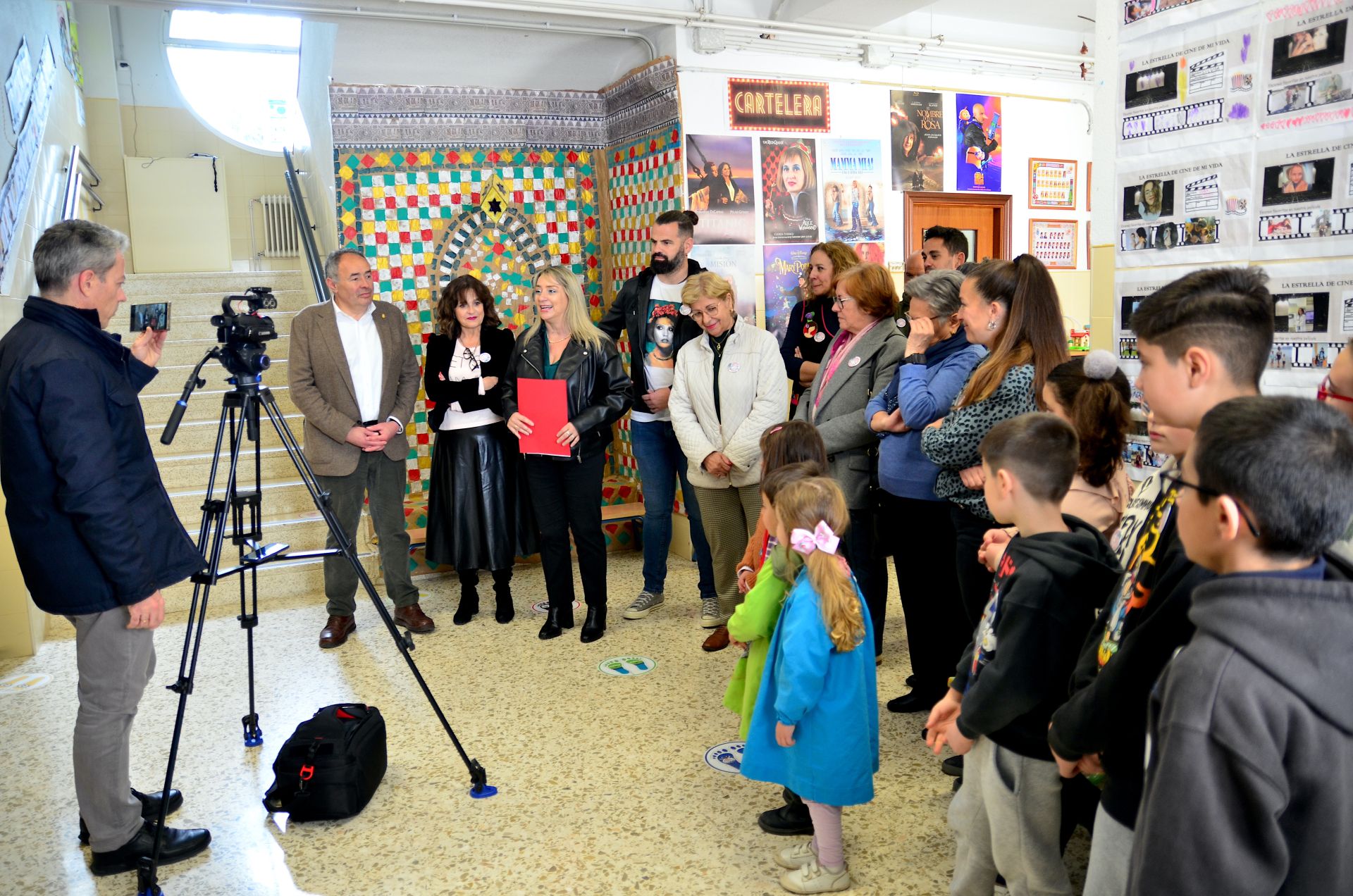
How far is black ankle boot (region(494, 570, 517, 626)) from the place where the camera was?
15.1ft

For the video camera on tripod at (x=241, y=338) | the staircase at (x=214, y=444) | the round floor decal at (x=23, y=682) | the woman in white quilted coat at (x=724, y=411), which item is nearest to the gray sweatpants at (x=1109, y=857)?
the video camera on tripod at (x=241, y=338)

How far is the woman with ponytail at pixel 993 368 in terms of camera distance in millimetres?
2678

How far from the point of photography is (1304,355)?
8.29ft

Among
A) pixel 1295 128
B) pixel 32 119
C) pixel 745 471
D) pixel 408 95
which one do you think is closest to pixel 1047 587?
pixel 1295 128

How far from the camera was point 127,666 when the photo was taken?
2471mm

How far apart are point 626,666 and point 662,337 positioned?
1.48 meters

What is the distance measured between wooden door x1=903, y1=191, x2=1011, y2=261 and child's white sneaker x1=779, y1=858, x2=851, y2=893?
457cm

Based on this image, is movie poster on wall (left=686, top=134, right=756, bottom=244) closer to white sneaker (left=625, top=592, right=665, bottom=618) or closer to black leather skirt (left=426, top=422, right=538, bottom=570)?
black leather skirt (left=426, top=422, right=538, bottom=570)

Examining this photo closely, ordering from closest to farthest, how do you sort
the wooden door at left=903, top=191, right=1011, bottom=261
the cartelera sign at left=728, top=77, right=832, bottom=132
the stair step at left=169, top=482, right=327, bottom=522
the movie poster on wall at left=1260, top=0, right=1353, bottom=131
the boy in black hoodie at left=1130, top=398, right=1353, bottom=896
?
the boy in black hoodie at left=1130, top=398, right=1353, bottom=896 → the movie poster on wall at left=1260, top=0, right=1353, bottom=131 → the stair step at left=169, top=482, right=327, bottom=522 → the cartelera sign at left=728, top=77, right=832, bottom=132 → the wooden door at left=903, top=191, right=1011, bottom=261

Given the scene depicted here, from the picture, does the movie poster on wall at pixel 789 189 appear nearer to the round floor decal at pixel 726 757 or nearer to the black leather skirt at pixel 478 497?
the black leather skirt at pixel 478 497

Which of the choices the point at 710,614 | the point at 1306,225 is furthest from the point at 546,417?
the point at 1306,225

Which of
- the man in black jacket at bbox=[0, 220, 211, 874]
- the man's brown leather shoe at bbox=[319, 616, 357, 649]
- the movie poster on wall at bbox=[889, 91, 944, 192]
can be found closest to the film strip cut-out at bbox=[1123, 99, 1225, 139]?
the man in black jacket at bbox=[0, 220, 211, 874]

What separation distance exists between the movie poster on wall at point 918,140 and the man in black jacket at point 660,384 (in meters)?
2.11

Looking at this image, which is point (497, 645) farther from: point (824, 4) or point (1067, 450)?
→ point (824, 4)
